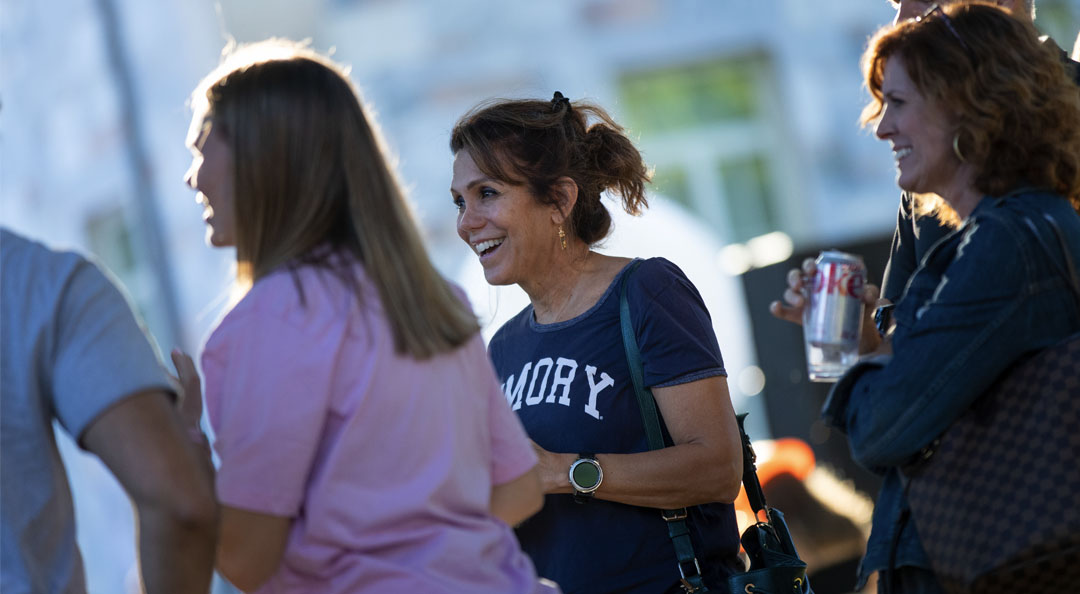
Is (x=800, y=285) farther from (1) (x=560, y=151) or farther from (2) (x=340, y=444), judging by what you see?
(2) (x=340, y=444)

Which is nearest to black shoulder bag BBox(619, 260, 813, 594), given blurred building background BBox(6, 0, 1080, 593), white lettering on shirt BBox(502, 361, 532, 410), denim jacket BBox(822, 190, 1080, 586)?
white lettering on shirt BBox(502, 361, 532, 410)

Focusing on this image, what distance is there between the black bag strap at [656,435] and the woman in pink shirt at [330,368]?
63 cm

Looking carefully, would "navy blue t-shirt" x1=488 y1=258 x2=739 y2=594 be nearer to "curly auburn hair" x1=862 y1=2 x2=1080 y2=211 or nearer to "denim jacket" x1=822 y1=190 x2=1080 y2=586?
"denim jacket" x1=822 y1=190 x2=1080 y2=586

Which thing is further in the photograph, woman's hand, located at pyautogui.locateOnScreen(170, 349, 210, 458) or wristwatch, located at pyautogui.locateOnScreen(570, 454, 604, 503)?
wristwatch, located at pyautogui.locateOnScreen(570, 454, 604, 503)

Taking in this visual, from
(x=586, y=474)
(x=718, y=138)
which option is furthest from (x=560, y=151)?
(x=718, y=138)

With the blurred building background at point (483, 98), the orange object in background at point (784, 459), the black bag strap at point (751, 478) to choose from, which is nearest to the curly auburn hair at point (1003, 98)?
the black bag strap at point (751, 478)

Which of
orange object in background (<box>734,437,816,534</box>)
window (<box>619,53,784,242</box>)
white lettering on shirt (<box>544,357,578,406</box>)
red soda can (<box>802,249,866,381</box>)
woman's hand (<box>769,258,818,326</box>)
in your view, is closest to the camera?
red soda can (<box>802,249,866,381</box>)

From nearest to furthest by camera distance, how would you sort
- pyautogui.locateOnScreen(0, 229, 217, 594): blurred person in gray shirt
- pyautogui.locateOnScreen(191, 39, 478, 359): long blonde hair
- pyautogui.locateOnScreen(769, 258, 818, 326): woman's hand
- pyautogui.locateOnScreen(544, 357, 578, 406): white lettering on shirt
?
pyautogui.locateOnScreen(0, 229, 217, 594): blurred person in gray shirt, pyautogui.locateOnScreen(191, 39, 478, 359): long blonde hair, pyautogui.locateOnScreen(769, 258, 818, 326): woman's hand, pyautogui.locateOnScreen(544, 357, 578, 406): white lettering on shirt

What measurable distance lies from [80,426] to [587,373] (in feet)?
3.57

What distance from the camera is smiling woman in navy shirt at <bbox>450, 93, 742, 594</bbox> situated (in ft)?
7.01

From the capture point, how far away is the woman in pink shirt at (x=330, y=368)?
4.55ft

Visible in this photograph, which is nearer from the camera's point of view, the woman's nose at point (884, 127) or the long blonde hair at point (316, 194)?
the long blonde hair at point (316, 194)

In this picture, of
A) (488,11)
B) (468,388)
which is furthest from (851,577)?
(488,11)

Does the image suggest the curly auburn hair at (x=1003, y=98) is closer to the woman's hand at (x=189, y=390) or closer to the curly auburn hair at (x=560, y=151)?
the curly auburn hair at (x=560, y=151)
